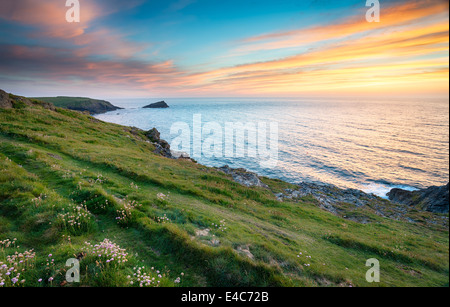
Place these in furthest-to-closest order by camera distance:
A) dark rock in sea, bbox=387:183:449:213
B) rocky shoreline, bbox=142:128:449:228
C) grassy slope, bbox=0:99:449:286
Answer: dark rock in sea, bbox=387:183:449:213 < rocky shoreline, bbox=142:128:449:228 < grassy slope, bbox=0:99:449:286

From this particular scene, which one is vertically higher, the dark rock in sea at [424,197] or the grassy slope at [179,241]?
the grassy slope at [179,241]

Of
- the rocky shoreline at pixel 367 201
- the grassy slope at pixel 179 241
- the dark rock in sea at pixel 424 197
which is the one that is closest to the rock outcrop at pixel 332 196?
the rocky shoreline at pixel 367 201

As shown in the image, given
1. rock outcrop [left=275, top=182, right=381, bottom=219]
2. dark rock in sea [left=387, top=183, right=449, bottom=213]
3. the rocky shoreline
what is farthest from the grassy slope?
dark rock in sea [left=387, top=183, right=449, bottom=213]

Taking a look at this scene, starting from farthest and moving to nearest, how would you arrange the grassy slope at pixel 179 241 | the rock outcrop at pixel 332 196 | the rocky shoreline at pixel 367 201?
the rock outcrop at pixel 332 196
the rocky shoreline at pixel 367 201
the grassy slope at pixel 179 241

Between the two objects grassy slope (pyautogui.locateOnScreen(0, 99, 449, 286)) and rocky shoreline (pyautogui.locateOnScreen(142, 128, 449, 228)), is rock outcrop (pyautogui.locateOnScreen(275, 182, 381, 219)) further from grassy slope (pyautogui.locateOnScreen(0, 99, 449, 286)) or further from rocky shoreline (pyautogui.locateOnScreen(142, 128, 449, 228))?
grassy slope (pyautogui.locateOnScreen(0, 99, 449, 286))

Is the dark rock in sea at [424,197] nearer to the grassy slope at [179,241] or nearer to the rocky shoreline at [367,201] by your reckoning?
the rocky shoreline at [367,201]

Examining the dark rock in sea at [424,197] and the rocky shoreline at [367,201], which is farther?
the dark rock in sea at [424,197]

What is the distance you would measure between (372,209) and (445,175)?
33.8 metres

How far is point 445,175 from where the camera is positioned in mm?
46531

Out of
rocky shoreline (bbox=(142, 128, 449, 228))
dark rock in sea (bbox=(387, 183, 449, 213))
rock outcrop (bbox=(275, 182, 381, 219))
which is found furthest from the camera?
dark rock in sea (bbox=(387, 183, 449, 213))

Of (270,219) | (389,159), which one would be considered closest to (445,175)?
(389,159)

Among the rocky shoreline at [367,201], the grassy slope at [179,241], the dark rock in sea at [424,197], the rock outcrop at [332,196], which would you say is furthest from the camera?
the dark rock in sea at [424,197]

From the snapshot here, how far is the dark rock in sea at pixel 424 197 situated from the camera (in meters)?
30.0

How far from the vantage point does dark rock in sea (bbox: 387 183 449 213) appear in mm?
30031
